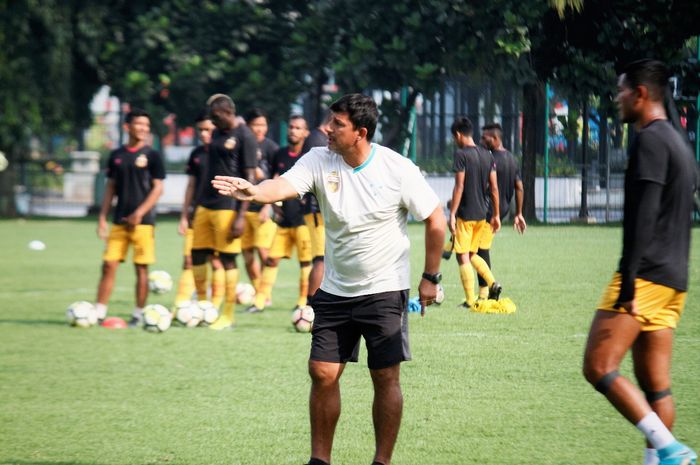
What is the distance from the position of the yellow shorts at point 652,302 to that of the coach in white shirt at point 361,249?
37.3 inches

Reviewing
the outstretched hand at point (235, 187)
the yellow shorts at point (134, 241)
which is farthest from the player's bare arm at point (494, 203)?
the outstretched hand at point (235, 187)

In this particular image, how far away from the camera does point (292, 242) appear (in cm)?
1205

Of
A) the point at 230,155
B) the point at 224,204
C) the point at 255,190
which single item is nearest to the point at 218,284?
the point at 224,204

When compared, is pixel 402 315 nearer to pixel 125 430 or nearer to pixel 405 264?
pixel 405 264

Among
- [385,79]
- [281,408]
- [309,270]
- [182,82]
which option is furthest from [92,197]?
[281,408]

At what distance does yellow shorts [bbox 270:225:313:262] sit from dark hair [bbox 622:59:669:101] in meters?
7.06

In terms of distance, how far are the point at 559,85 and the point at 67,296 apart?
703 centimetres

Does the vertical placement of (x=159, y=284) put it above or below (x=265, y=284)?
below

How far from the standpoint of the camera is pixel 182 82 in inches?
Answer: 1058

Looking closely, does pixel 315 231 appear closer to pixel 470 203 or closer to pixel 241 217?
pixel 241 217

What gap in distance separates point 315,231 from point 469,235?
5.49ft

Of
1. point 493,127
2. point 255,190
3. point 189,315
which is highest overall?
point 493,127

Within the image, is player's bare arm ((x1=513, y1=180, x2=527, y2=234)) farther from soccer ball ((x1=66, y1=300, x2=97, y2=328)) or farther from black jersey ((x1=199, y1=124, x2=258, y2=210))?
soccer ball ((x1=66, y1=300, x2=97, y2=328))

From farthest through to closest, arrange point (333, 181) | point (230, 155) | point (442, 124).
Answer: point (442, 124) → point (230, 155) → point (333, 181)
